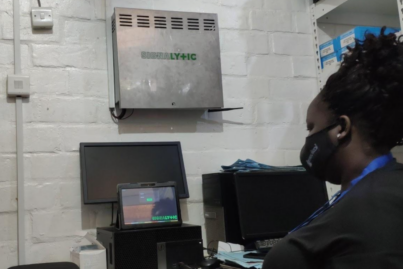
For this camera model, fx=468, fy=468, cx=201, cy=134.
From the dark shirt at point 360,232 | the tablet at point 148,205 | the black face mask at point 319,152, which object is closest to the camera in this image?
the dark shirt at point 360,232

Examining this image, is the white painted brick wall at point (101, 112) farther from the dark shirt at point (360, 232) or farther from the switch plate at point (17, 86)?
the dark shirt at point (360, 232)

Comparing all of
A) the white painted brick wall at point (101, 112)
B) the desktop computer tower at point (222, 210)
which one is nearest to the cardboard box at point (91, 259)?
the white painted brick wall at point (101, 112)

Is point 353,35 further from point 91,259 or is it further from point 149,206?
point 91,259

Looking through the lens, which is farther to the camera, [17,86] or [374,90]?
[17,86]

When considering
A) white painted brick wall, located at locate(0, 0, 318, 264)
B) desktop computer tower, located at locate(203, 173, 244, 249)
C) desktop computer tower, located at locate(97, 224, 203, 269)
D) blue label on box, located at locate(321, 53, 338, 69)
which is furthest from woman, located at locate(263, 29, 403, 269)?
blue label on box, located at locate(321, 53, 338, 69)

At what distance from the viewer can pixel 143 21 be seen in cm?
220

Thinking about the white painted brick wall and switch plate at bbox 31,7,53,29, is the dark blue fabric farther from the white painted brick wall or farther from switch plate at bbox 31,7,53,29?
switch plate at bbox 31,7,53,29

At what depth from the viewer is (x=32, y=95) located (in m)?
2.06

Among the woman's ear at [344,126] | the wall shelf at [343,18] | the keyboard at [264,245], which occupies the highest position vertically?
the wall shelf at [343,18]

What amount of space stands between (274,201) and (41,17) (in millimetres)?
1329

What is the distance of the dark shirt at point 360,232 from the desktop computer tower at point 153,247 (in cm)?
82

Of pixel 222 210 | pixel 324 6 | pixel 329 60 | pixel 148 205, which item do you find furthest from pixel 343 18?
pixel 148 205

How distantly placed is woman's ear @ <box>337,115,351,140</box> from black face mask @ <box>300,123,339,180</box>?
0.02 meters

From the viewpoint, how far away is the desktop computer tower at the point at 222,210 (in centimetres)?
204
